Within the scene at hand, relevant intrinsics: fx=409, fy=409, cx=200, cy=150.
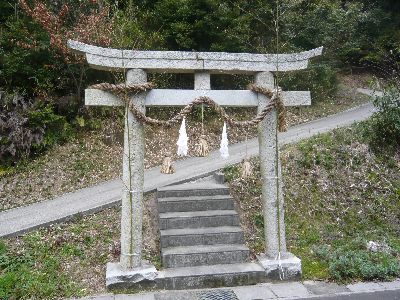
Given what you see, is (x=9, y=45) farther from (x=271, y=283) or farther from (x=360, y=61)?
(x=360, y=61)

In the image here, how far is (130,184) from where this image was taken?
568 centimetres

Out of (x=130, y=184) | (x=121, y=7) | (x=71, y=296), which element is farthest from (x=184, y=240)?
(x=121, y=7)

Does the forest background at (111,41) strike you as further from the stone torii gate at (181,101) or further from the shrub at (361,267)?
the shrub at (361,267)

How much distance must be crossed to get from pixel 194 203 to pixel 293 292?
2220mm

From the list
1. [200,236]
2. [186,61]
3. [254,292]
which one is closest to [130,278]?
[200,236]

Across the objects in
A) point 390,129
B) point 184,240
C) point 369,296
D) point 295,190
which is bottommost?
point 369,296

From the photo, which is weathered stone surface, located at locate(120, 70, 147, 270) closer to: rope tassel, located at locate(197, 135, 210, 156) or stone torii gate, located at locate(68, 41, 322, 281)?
stone torii gate, located at locate(68, 41, 322, 281)

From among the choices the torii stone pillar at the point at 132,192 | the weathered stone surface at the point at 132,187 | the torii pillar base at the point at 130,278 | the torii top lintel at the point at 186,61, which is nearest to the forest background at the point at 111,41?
the torii top lintel at the point at 186,61

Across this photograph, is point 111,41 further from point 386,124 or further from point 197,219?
point 386,124

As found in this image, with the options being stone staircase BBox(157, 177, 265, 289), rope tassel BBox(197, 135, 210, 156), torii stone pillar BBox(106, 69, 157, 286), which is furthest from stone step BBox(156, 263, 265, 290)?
rope tassel BBox(197, 135, 210, 156)

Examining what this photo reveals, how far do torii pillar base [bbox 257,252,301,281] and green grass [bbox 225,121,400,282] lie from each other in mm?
210

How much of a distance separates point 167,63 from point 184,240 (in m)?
2.71

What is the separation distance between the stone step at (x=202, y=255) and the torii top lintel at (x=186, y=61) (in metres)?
2.66

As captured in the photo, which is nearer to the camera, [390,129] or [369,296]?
[369,296]
